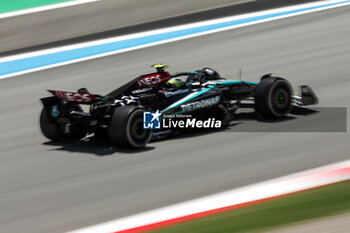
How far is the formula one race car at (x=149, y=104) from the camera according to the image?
848 centimetres

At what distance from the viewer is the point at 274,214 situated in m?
5.83

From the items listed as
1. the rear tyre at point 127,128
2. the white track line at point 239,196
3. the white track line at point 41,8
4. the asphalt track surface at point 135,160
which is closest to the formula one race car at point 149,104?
the rear tyre at point 127,128

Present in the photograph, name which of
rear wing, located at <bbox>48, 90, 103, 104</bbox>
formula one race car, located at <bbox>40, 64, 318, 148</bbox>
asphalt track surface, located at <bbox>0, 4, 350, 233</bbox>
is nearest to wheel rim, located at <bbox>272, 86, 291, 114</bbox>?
formula one race car, located at <bbox>40, 64, 318, 148</bbox>

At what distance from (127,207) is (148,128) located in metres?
1.93

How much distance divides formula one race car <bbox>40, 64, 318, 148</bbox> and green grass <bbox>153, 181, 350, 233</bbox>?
268 cm

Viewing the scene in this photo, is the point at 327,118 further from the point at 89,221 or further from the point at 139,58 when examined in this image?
the point at 139,58

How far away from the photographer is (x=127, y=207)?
683 centimetres

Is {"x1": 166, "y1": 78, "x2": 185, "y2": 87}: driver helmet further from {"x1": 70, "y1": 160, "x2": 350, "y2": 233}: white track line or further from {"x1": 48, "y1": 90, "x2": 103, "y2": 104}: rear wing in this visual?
{"x1": 70, "y1": 160, "x2": 350, "y2": 233}: white track line

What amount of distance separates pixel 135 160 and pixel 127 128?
1.42 ft

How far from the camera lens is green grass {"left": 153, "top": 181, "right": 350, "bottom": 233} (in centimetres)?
556

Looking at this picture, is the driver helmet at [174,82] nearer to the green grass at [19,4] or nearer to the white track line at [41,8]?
the white track line at [41,8]

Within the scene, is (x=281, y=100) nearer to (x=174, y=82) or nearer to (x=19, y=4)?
(x=174, y=82)

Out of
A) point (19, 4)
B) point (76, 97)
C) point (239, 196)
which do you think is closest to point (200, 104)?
point (76, 97)

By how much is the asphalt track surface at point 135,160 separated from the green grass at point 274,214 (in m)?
1.03
